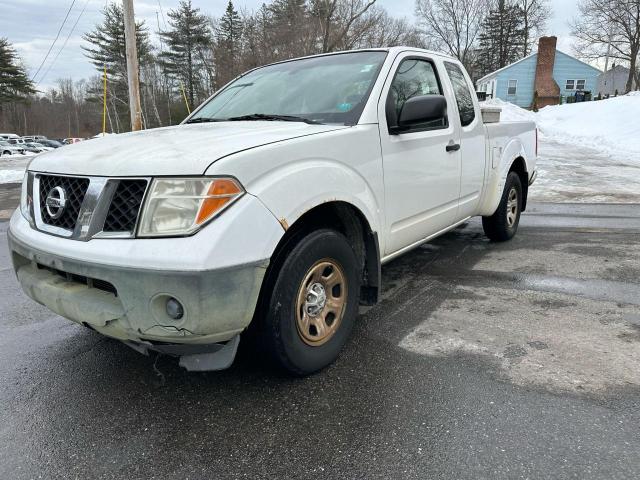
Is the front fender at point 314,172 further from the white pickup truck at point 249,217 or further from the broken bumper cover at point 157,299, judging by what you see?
the broken bumper cover at point 157,299

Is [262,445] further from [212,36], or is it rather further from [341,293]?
[212,36]

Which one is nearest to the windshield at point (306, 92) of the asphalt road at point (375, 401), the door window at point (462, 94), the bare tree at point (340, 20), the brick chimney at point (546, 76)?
the door window at point (462, 94)

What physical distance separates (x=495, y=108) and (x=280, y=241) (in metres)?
3.71

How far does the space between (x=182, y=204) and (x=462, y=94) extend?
3258mm

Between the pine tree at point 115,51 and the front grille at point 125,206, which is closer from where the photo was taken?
the front grille at point 125,206

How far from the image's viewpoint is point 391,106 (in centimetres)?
327

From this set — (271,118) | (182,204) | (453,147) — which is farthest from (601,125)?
(182,204)

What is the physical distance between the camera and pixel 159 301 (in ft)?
6.88

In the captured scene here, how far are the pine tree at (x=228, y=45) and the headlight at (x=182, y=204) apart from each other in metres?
32.8

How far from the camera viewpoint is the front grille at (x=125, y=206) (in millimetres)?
2178

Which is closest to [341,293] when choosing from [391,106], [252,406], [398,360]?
[398,360]

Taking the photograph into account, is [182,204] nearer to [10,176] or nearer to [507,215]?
[507,215]

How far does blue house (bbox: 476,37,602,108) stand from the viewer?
130 ft

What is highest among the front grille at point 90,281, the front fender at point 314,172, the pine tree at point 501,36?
the pine tree at point 501,36
